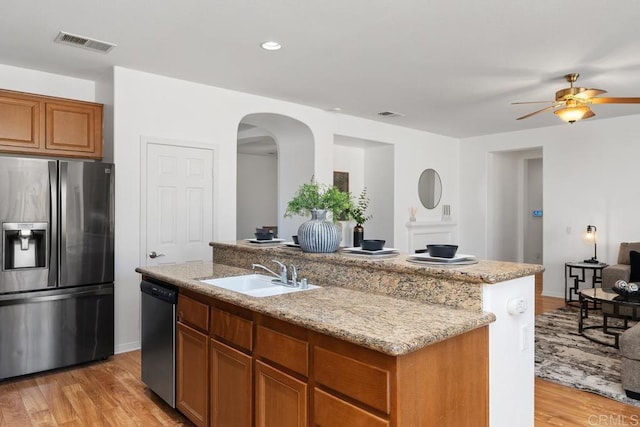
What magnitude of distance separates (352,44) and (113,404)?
10.4 feet

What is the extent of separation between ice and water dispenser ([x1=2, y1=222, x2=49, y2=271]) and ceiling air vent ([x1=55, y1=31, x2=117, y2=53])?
1.45m

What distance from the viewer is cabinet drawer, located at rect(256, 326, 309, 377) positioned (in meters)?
1.77

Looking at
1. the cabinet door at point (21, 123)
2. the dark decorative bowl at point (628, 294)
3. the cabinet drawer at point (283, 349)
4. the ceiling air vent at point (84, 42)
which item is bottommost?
the dark decorative bowl at point (628, 294)

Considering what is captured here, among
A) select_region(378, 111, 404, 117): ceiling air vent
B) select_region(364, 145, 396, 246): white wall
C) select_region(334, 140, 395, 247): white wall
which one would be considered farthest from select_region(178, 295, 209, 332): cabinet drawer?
select_region(364, 145, 396, 246): white wall

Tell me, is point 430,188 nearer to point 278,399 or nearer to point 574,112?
point 574,112

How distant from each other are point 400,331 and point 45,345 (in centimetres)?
331

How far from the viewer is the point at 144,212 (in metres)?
4.23

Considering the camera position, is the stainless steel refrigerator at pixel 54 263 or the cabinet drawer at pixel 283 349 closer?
the cabinet drawer at pixel 283 349

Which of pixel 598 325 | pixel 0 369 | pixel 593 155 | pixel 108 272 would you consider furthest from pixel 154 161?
pixel 593 155

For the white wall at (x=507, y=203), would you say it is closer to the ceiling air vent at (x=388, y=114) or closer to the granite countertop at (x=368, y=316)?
the ceiling air vent at (x=388, y=114)

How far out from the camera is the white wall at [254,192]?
956 cm

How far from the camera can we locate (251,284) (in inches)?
116

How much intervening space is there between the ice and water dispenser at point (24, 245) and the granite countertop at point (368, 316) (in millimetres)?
1860

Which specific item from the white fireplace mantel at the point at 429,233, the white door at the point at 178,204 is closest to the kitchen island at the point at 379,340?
the white door at the point at 178,204
